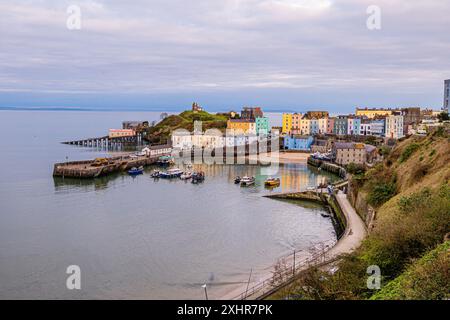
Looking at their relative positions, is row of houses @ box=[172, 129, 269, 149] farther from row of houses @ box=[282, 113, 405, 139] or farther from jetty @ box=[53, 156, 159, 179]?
jetty @ box=[53, 156, 159, 179]

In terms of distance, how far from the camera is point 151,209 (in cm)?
2059

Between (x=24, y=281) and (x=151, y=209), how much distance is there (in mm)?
9062

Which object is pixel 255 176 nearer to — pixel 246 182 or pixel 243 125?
pixel 246 182

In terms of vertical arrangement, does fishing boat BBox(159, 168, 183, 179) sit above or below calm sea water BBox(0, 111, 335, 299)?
above

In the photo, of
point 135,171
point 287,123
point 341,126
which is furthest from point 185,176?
point 287,123

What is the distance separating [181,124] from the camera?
65.1 meters

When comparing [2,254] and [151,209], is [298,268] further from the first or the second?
[151,209]

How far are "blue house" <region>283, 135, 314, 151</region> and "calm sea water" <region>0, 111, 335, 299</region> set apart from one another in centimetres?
1938

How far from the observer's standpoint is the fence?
10383 millimetres

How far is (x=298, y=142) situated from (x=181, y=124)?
22397mm

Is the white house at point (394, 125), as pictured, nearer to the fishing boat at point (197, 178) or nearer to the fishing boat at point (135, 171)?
the fishing boat at point (197, 178)

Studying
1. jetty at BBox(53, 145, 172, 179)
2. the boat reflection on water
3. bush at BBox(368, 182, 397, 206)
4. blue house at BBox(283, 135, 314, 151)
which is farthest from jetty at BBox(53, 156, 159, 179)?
bush at BBox(368, 182, 397, 206)

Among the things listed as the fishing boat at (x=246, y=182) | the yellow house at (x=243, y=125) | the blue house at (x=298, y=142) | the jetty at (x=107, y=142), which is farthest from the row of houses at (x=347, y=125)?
the fishing boat at (x=246, y=182)
